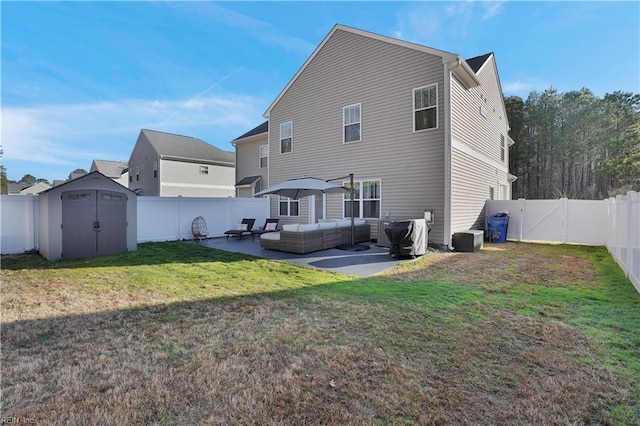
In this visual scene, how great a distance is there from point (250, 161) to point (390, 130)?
34.8ft

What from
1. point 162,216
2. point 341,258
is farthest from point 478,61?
point 162,216

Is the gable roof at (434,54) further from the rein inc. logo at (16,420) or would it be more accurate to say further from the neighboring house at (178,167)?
the neighboring house at (178,167)

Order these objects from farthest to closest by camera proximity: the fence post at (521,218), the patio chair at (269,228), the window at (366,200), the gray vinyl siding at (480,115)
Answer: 1. the patio chair at (269,228)
2. the fence post at (521,218)
3. the window at (366,200)
4. the gray vinyl siding at (480,115)

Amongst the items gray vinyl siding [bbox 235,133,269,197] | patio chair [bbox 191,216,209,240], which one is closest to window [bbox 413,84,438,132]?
patio chair [bbox 191,216,209,240]

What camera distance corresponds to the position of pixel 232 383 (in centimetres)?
241

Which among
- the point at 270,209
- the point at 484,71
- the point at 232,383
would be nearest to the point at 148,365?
the point at 232,383

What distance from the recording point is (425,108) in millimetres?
9852

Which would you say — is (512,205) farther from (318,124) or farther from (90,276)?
(90,276)

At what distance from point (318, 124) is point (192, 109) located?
12864 millimetres

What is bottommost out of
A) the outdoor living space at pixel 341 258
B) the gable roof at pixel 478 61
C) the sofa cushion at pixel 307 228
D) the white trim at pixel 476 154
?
the outdoor living space at pixel 341 258

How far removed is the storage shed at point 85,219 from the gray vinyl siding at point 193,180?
1430 centimetres

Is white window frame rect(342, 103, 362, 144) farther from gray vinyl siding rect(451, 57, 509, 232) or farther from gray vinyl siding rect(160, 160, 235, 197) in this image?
gray vinyl siding rect(160, 160, 235, 197)

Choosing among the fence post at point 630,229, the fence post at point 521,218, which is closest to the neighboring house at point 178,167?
the fence post at point 521,218

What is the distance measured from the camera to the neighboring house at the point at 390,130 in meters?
9.66
